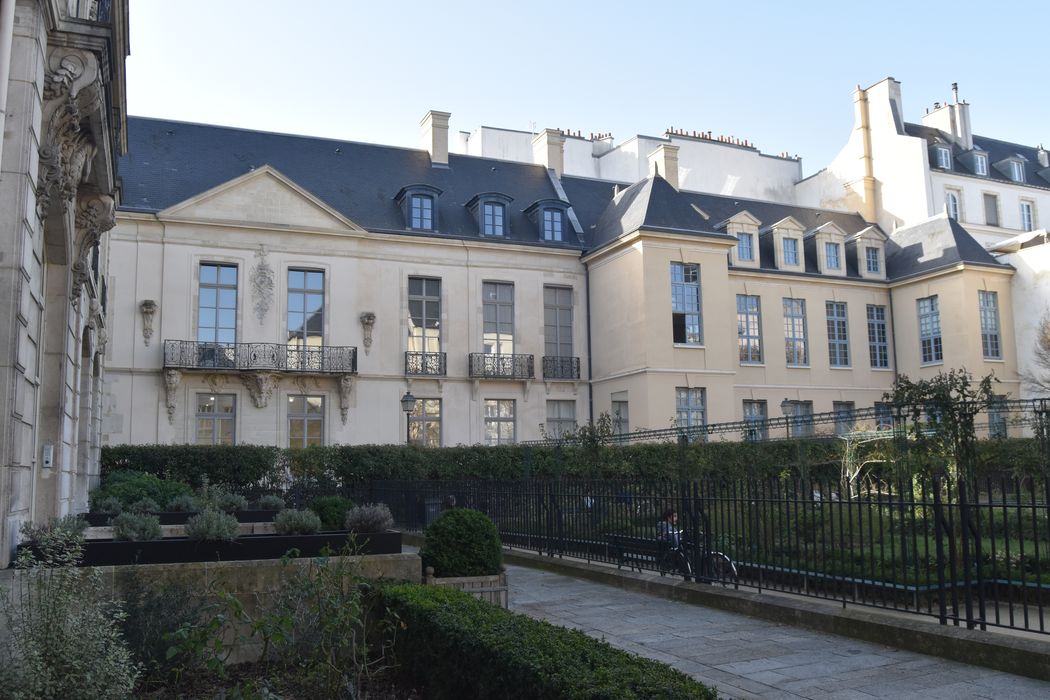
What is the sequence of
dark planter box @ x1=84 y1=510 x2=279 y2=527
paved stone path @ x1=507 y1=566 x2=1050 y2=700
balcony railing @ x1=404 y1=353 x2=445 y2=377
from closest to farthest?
paved stone path @ x1=507 y1=566 x2=1050 y2=700 → dark planter box @ x1=84 y1=510 x2=279 y2=527 → balcony railing @ x1=404 y1=353 x2=445 y2=377

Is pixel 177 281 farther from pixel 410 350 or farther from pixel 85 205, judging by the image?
pixel 85 205

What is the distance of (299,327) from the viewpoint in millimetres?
31109

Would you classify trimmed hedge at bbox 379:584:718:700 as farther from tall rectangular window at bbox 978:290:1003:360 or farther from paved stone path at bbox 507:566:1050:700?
tall rectangular window at bbox 978:290:1003:360

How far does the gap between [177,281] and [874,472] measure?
2199 centimetres

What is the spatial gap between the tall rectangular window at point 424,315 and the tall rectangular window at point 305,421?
156 inches

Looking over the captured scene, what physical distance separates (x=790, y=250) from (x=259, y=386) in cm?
2252

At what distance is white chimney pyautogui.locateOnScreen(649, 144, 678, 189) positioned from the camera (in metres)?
37.8

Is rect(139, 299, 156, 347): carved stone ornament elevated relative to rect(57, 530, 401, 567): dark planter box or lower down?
elevated

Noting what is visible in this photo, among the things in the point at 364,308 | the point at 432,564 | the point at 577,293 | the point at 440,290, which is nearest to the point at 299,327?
the point at 364,308

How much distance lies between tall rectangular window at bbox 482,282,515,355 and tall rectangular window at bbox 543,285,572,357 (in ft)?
4.60

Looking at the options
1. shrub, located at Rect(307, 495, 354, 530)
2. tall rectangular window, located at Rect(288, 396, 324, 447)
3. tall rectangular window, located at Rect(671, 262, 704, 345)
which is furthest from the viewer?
tall rectangular window, located at Rect(671, 262, 704, 345)

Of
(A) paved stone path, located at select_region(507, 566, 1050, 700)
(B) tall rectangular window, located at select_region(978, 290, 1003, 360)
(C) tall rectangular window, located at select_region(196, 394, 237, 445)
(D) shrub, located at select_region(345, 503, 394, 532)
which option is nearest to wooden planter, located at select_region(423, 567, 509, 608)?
(D) shrub, located at select_region(345, 503, 394, 532)

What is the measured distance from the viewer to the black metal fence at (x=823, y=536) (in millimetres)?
7891

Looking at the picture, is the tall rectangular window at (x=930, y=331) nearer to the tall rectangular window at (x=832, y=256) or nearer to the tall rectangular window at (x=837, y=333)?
the tall rectangular window at (x=837, y=333)
